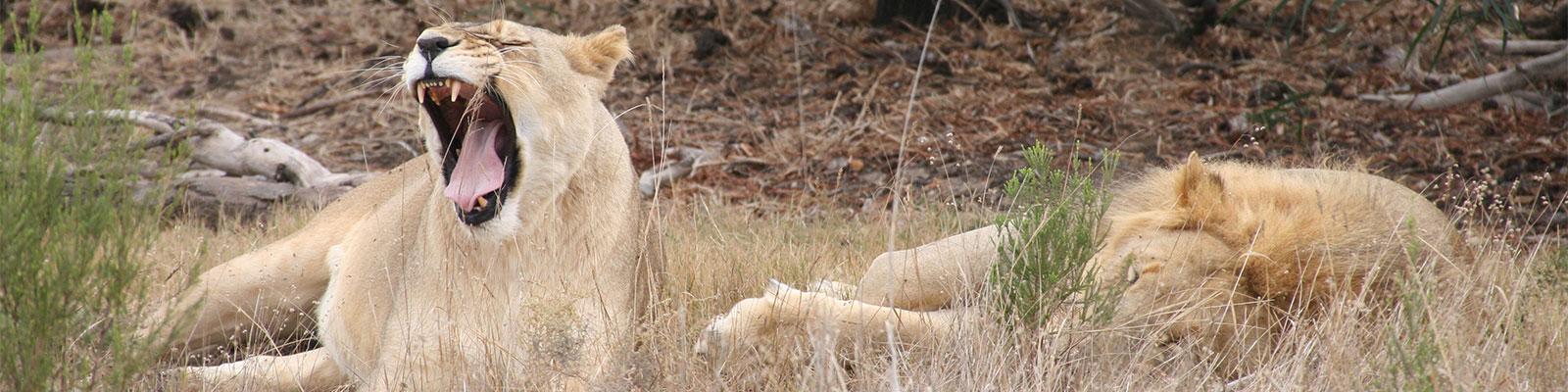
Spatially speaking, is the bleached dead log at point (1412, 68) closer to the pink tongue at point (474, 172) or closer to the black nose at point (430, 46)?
the pink tongue at point (474, 172)

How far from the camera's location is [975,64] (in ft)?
29.7

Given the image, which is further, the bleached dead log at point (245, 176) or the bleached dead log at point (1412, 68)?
the bleached dead log at point (1412, 68)

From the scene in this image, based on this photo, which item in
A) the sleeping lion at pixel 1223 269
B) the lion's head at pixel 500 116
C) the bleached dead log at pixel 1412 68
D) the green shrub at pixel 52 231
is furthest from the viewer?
the bleached dead log at pixel 1412 68

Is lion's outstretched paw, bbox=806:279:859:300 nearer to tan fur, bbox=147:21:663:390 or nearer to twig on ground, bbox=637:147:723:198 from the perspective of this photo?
tan fur, bbox=147:21:663:390

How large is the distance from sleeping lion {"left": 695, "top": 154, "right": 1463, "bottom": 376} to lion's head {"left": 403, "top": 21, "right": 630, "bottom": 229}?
2.18 ft

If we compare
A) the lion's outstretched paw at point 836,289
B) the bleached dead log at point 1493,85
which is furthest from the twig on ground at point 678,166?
the bleached dead log at point 1493,85

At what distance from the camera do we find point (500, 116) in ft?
12.0

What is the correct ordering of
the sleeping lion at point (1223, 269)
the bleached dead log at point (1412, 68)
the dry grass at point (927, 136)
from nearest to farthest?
the dry grass at point (927, 136) < the sleeping lion at point (1223, 269) < the bleached dead log at point (1412, 68)

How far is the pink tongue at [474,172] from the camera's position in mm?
3480

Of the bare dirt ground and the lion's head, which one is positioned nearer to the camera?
the lion's head

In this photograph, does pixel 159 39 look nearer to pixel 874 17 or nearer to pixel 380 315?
pixel 874 17

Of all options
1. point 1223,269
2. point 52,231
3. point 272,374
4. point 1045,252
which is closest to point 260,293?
point 272,374

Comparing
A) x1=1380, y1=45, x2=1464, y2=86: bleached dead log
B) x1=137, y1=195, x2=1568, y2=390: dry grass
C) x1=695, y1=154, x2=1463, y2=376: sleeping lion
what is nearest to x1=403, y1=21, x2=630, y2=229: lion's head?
x1=137, y1=195, x2=1568, y2=390: dry grass

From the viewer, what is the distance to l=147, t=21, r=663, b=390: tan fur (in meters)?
3.41
